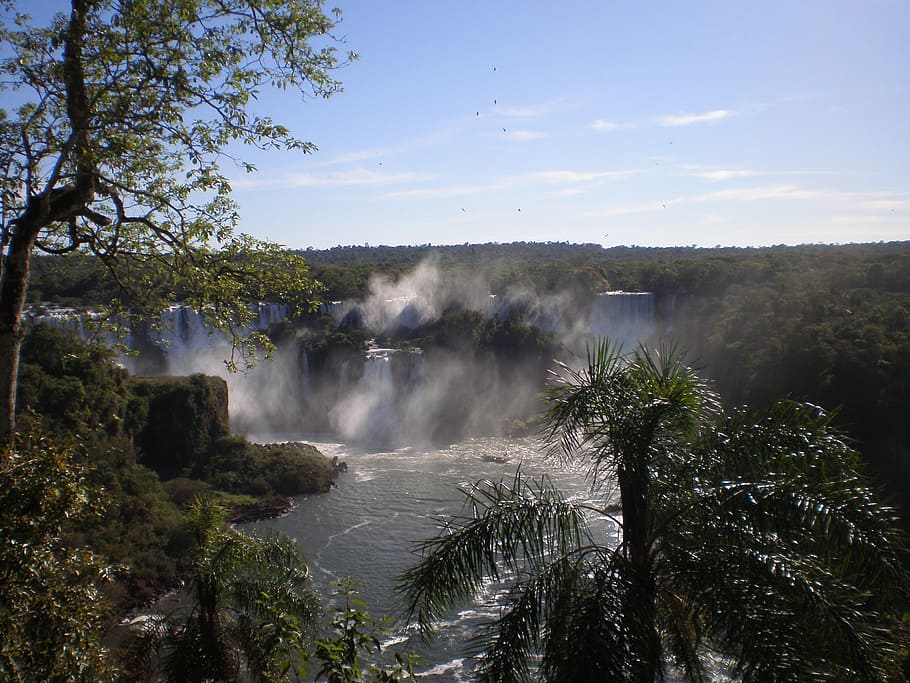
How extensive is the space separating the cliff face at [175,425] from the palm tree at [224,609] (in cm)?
1940

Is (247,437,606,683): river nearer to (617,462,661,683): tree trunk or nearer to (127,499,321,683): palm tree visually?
(127,499,321,683): palm tree

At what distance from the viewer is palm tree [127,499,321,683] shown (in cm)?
647

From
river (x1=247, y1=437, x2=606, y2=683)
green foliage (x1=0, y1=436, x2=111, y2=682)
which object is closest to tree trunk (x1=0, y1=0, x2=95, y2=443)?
green foliage (x1=0, y1=436, x2=111, y2=682)

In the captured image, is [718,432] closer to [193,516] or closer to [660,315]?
[193,516]

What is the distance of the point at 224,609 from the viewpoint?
6.82 m

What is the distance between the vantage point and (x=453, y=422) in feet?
122

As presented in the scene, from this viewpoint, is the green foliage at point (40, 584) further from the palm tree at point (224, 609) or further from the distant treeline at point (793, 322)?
the distant treeline at point (793, 322)

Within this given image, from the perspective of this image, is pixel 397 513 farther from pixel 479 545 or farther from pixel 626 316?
pixel 626 316

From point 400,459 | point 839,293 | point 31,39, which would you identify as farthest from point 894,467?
point 31,39

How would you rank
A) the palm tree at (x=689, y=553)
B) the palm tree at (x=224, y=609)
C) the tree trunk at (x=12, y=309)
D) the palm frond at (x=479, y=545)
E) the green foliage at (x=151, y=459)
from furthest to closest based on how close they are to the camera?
the green foliage at (x=151, y=459), the palm tree at (x=224, y=609), the palm frond at (x=479, y=545), the tree trunk at (x=12, y=309), the palm tree at (x=689, y=553)

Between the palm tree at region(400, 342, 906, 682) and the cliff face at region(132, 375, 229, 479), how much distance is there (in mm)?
22751

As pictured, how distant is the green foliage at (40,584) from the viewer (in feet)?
10.9

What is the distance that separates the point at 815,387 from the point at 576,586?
2138 centimetres

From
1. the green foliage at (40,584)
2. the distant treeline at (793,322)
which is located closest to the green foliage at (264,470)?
the distant treeline at (793,322)
